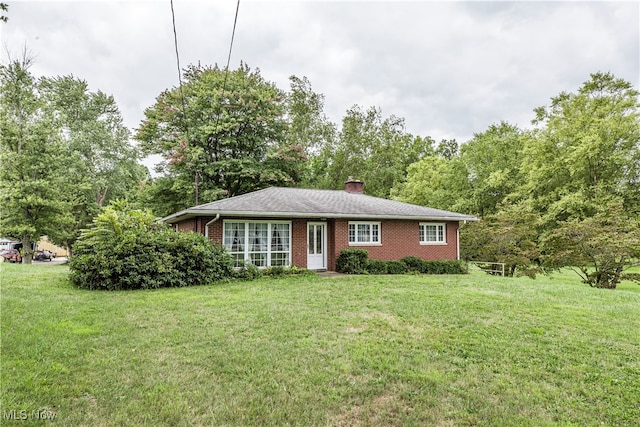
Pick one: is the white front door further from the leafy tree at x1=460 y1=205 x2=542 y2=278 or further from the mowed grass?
the leafy tree at x1=460 y1=205 x2=542 y2=278

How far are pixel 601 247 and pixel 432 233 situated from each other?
609cm

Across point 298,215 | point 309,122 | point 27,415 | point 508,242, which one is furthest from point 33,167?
point 508,242

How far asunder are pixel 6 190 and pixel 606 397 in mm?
25662

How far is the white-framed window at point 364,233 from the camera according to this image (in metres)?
14.7

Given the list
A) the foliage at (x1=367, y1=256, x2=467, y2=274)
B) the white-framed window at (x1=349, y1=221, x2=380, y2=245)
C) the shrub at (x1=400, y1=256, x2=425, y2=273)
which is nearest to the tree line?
the foliage at (x1=367, y1=256, x2=467, y2=274)

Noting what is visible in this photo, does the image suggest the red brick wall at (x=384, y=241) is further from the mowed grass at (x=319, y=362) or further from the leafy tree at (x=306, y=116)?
the leafy tree at (x=306, y=116)

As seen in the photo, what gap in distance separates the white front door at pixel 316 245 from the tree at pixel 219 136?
30.2 feet

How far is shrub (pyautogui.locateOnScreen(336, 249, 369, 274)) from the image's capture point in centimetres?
1351

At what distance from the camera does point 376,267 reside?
13.9 metres

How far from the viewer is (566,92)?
2700 centimetres

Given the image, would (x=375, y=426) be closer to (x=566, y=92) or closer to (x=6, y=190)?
(x=6, y=190)

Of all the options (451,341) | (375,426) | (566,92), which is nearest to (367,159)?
(566,92)

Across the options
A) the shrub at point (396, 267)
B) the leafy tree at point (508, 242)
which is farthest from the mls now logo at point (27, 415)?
the leafy tree at point (508, 242)

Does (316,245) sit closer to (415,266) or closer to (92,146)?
(415,266)
